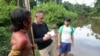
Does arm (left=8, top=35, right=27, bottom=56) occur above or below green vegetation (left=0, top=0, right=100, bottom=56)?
above

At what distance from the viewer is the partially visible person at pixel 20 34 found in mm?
2785

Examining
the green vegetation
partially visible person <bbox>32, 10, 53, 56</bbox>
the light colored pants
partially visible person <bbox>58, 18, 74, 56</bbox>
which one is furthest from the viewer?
the green vegetation

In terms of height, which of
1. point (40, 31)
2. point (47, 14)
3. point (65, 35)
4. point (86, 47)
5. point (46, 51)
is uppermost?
point (40, 31)

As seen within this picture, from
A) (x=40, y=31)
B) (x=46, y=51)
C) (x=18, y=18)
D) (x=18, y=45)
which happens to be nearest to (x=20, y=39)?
(x=18, y=45)

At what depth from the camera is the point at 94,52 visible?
12695mm

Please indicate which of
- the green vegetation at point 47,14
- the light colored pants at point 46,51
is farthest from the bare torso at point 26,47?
the green vegetation at point 47,14

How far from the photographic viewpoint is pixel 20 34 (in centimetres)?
286

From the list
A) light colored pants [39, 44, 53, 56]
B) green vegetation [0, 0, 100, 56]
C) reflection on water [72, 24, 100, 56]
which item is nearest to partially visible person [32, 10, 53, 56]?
light colored pants [39, 44, 53, 56]

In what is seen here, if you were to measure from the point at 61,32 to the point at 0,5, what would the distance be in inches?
191

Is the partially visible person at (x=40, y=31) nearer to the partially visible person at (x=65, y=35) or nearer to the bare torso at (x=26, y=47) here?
the bare torso at (x=26, y=47)

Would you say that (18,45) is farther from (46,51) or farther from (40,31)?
(46,51)

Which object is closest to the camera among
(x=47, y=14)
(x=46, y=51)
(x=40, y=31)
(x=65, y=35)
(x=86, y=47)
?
(x=40, y=31)

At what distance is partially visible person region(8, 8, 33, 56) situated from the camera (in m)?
2.79

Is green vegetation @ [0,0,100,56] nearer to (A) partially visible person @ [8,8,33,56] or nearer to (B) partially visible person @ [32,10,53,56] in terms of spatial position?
(B) partially visible person @ [32,10,53,56]
